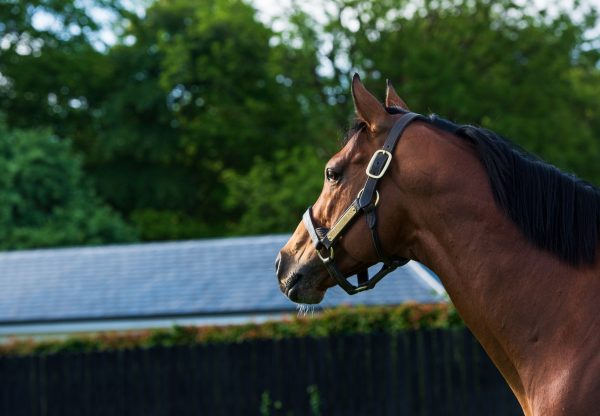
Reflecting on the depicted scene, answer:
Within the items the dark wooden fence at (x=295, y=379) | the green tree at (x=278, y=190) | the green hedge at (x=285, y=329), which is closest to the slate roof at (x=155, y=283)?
the green hedge at (x=285, y=329)

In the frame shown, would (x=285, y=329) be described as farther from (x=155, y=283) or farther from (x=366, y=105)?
(x=155, y=283)

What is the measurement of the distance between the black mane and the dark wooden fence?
24.0 feet

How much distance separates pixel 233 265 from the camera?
63.6 feet

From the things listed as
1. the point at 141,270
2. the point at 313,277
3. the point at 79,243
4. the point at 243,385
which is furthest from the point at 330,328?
the point at 79,243

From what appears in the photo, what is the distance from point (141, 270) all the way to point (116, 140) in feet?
63.9

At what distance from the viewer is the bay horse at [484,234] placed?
333 centimetres

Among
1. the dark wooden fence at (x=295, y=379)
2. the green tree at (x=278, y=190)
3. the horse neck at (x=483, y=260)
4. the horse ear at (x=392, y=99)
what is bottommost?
the green tree at (x=278, y=190)

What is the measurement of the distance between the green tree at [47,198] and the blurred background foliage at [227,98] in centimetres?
6

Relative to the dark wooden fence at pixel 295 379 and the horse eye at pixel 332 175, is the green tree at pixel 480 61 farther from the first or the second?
the horse eye at pixel 332 175

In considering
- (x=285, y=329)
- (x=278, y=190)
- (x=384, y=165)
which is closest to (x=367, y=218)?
(x=384, y=165)

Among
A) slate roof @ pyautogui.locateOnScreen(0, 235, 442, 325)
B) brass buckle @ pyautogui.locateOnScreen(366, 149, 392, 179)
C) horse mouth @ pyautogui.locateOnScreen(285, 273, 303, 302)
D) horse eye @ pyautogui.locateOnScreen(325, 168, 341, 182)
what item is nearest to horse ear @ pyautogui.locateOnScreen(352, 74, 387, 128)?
brass buckle @ pyautogui.locateOnScreen(366, 149, 392, 179)

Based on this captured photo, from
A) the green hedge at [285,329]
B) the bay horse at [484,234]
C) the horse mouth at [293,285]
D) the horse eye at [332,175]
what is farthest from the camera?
the green hedge at [285,329]

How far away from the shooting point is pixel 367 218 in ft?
12.1

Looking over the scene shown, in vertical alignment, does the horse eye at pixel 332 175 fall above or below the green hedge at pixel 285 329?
above
